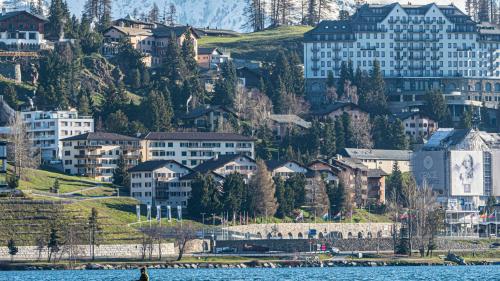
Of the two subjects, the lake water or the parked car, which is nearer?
the lake water

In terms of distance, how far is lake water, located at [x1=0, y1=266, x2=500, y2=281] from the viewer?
5748 inches

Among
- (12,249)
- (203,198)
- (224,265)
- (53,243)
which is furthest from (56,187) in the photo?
(224,265)

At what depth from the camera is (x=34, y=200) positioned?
591 ft

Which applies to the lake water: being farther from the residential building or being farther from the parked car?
the residential building

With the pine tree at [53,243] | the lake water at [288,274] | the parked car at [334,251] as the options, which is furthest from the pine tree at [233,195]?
the pine tree at [53,243]

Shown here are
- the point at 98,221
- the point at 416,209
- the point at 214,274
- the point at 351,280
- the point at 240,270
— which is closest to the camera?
the point at 351,280

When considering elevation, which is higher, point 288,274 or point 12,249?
point 12,249

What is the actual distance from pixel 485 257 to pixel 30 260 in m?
49.3

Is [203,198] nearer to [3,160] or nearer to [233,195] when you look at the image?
[233,195]

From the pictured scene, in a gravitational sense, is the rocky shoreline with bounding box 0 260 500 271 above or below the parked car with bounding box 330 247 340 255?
below

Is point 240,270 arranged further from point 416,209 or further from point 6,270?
point 416,209

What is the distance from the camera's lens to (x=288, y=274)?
15438 centimetres

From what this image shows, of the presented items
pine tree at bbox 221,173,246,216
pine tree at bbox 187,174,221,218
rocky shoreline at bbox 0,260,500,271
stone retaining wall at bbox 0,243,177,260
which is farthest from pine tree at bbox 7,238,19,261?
pine tree at bbox 221,173,246,216

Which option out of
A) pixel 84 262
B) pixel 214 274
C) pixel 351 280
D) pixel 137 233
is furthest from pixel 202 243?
pixel 351 280
